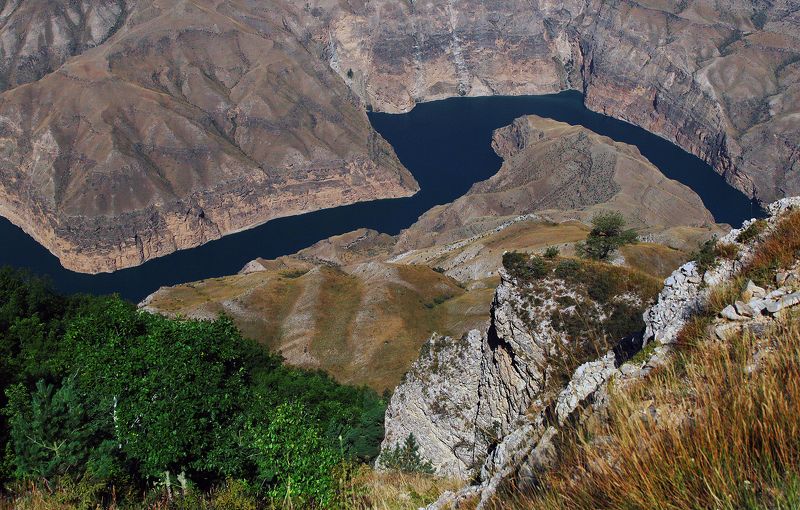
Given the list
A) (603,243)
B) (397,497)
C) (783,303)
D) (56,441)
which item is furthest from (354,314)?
(783,303)

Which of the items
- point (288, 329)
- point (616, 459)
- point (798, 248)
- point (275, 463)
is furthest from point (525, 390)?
point (288, 329)

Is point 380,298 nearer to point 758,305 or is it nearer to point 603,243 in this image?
point 603,243

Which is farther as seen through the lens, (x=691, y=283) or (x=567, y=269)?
(x=567, y=269)

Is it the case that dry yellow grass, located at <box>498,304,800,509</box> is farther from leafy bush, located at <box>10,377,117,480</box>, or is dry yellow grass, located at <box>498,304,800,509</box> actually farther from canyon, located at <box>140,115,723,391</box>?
canyon, located at <box>140,115,723,391</box>

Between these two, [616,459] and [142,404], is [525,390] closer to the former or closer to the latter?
[142,404]

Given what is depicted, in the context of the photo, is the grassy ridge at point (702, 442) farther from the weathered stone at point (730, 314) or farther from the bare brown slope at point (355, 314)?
the bare brown slope at point (355, 314)

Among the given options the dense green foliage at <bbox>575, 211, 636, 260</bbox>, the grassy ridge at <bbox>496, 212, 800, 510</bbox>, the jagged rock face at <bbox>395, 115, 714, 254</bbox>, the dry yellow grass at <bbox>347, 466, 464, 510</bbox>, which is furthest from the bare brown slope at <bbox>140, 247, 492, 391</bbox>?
the jagged rock face at <bbox>395, 115, 714, 254</bbox>
